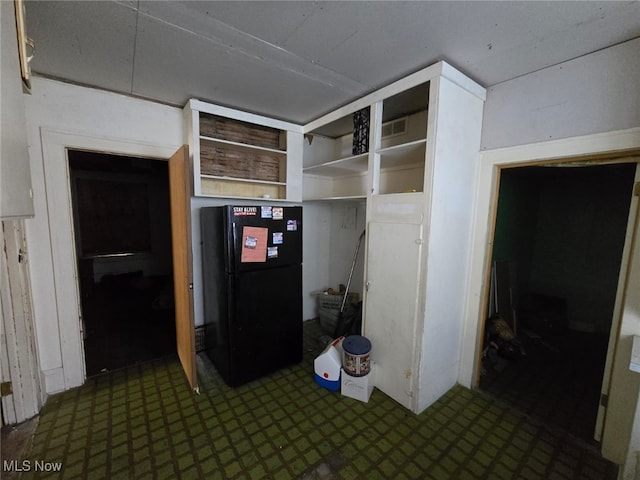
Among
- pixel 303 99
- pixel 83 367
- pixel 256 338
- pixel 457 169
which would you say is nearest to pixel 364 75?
pixel 303 99

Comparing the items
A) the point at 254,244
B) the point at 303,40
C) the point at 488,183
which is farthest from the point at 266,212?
the point at 488,183

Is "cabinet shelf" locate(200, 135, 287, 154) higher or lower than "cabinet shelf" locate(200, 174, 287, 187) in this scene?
higher

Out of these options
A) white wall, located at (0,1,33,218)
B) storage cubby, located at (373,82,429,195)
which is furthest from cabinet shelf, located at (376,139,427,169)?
white wall, located at (0,1,33,218)

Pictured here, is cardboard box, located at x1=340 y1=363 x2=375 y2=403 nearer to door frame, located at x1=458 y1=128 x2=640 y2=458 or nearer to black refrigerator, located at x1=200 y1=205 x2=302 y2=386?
black refrigerator, located at x1=200 y1=205 x2=302 y2=386

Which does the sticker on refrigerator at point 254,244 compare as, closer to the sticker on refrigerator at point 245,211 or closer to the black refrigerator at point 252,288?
the black refrigerator at point 252,288

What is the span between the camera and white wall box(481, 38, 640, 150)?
1.49 m

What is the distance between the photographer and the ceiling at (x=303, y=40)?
1.28 metres

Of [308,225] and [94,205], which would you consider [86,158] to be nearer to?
[94,205]

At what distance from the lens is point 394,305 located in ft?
6.70

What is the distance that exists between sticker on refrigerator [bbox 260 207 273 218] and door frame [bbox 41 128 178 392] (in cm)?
122

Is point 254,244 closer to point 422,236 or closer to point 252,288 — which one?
point 252,288

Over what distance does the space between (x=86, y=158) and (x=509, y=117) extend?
12.3 ft

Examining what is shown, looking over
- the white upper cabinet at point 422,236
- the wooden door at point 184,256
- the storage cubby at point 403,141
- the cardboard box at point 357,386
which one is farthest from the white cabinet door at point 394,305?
the wooden door at point 184,256

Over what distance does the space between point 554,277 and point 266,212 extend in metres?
4.11
